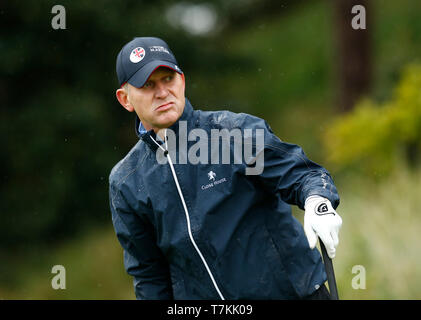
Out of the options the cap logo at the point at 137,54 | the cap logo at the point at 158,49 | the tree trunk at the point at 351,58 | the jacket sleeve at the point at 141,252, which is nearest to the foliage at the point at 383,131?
the tree trunk at the point at 351,58

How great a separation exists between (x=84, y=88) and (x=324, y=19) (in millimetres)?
8744

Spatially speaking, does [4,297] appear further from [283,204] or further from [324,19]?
[324,19]

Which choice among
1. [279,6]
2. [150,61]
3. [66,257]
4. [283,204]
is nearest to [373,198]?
[283,204]

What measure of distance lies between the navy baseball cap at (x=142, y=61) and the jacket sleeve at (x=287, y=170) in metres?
0.58

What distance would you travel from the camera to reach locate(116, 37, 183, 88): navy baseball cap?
2961 millimetres

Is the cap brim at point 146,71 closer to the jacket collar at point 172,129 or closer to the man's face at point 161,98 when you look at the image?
the man's face at point 161,98

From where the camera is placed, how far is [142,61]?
Answer: 9.80ft

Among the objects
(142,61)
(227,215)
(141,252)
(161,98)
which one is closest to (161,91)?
(161,98)

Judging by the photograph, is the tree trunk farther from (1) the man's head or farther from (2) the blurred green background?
(1) the man's head

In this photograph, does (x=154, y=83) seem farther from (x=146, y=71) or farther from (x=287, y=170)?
(x=287, y=170)

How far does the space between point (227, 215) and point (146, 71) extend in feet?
2.77

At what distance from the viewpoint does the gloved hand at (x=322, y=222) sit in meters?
2.60

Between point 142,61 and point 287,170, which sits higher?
point 142,61

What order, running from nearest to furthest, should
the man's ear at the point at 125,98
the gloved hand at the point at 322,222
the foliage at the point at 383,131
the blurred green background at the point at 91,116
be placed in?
the gloved hand at the point at 322,222 → the man's ear at the point at 125,98 → the foliage at the point at 383,131 → the blurred green background at the point at 91,116
